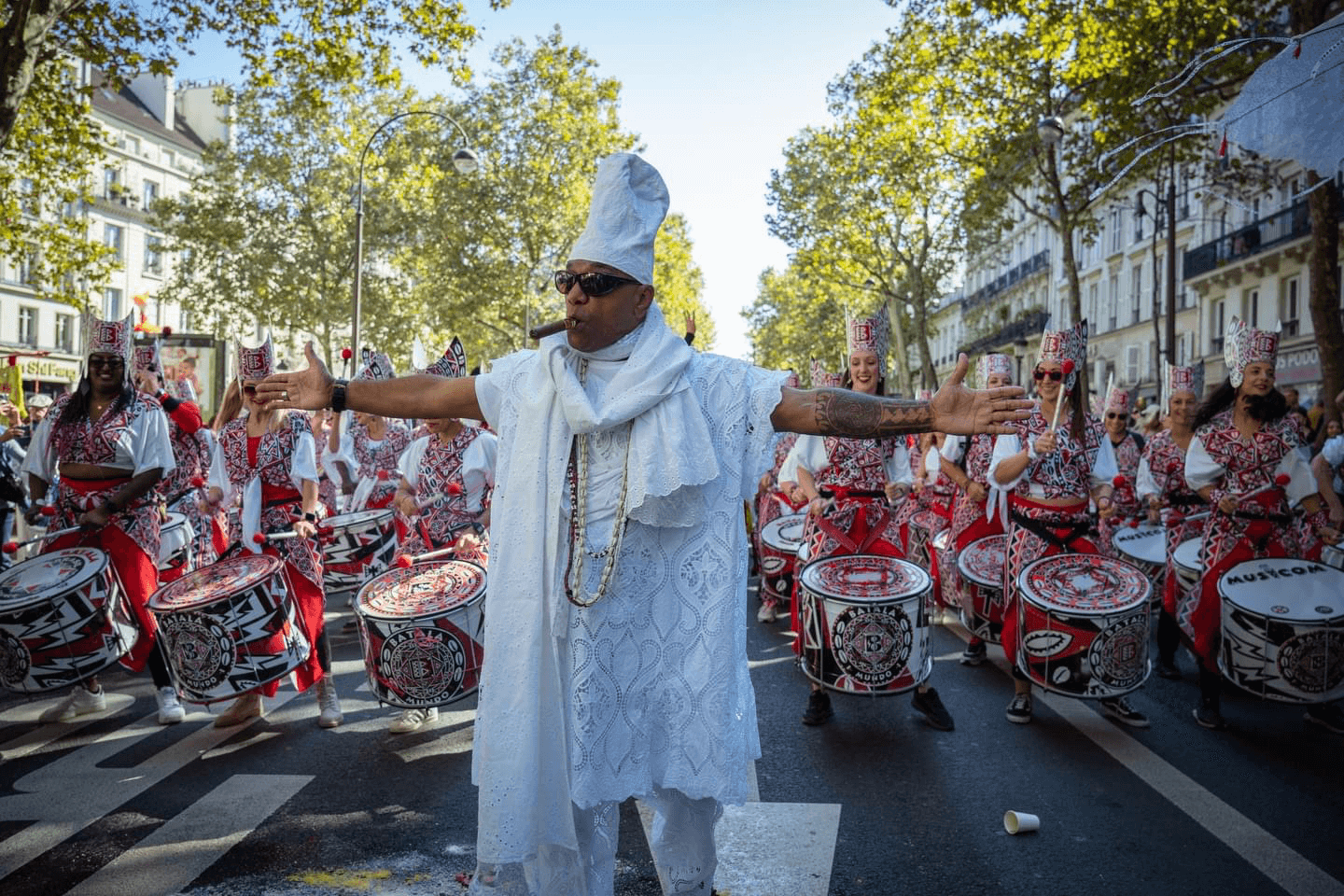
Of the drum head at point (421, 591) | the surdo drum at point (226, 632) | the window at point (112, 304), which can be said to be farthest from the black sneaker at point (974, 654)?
the window at point (112, 304)

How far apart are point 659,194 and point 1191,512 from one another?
6.32 meters

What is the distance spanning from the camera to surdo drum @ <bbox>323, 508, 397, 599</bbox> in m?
8.66

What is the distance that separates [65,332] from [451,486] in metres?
53.6

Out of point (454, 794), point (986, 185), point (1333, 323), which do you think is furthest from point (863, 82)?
point (454, 794)

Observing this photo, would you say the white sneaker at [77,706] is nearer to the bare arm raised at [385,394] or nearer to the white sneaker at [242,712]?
the white sneaker at [242,712]

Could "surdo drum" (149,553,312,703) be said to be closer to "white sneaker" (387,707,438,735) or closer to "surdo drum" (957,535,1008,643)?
"white sneaker" (387,707,438,735)

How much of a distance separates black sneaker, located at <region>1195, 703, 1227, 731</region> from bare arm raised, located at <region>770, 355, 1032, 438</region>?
13.6ft

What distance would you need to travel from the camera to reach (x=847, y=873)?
429 cm

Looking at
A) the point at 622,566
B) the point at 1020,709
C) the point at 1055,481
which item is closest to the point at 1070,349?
the point at 1055,481

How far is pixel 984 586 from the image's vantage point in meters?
7.62

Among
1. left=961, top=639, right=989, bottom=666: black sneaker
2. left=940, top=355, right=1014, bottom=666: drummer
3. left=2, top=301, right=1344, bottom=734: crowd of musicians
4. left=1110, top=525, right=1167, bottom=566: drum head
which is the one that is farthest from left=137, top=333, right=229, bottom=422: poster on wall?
left=1110, top=525, right=1167, bottom=566: drum head

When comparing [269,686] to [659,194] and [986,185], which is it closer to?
[659,194]

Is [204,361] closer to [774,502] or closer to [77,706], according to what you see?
→ [774,502]

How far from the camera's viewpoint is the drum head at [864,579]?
19.3ft
